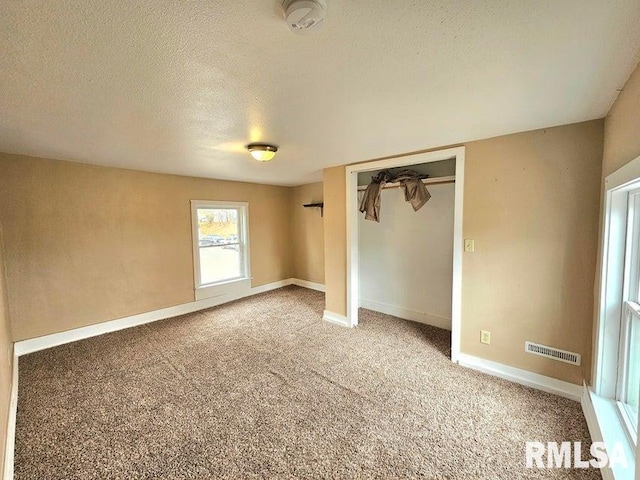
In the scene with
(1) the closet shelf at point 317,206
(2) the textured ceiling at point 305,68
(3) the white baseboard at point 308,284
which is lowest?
(3) the white baseboard at point 308,284

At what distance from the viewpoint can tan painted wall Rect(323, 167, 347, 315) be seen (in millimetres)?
3568

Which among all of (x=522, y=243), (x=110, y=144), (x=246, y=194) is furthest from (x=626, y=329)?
(x=246, y=194)

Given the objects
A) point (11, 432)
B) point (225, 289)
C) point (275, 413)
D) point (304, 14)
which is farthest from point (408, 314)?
point (11, 432)

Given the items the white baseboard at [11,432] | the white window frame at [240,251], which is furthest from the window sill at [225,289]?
the white baseboard at [11,432]

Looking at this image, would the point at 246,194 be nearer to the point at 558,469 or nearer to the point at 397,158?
the point at 397,158

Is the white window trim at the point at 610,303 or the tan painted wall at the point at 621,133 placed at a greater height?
the tan painted wall at the point at 621,133

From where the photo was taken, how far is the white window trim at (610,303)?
168cm

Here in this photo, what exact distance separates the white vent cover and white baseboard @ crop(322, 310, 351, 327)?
6.44ft

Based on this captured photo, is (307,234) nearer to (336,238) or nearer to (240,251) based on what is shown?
Result: (240,251)

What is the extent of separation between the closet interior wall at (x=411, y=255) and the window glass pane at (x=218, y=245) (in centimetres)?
233

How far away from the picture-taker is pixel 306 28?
3.14ft

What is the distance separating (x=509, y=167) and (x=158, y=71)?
259cm

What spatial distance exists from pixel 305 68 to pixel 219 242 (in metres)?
3.98

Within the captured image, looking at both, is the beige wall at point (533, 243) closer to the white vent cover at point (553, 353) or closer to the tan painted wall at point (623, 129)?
the white vent cover at point (553, 353)
